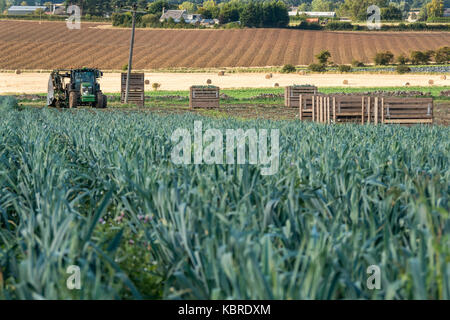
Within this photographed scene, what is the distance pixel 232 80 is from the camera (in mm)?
54375

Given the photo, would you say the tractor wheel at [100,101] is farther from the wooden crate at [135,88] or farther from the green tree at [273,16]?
the green tree at [273,16]

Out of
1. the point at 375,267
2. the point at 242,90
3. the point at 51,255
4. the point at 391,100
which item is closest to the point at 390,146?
the point at 375,267

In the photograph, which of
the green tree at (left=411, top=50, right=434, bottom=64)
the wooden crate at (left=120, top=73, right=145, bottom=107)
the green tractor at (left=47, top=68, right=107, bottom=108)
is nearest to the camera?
the green tractor at (left=47, top=68, right=107, bottom=108)

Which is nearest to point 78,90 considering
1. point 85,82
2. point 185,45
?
point 85,82

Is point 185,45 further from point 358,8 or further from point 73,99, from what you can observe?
point 358,8

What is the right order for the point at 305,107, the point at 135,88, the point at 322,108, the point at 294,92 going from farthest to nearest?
the point at 135,88
the point at 294,92
the point at 305,107
the point at 322,108

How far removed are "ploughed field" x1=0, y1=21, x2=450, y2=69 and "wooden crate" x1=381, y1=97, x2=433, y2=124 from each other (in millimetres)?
49531

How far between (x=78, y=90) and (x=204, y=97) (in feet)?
23.7

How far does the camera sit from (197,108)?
3059 centimetres

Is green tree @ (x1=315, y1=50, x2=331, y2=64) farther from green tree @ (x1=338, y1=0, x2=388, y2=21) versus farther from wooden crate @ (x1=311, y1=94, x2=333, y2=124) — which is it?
wooden crate @ (x1=311, y1=94, x2=333, y2=124)

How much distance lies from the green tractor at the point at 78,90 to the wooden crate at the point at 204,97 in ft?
20.4

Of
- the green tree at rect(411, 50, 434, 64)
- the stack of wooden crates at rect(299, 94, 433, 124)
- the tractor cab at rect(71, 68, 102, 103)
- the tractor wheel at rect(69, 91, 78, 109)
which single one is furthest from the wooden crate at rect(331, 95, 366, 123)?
the green tree at rect(411, 50, 434, 64)

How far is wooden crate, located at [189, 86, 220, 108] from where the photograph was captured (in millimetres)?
30484
